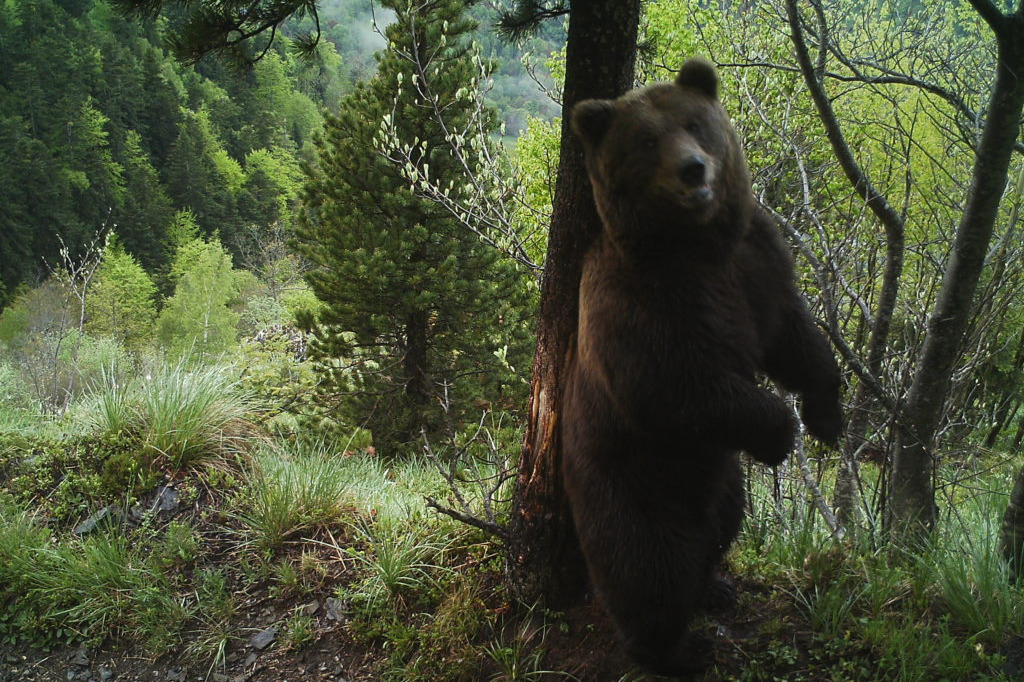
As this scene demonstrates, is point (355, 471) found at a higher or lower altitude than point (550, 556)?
lower

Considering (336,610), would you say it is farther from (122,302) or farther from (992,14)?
(122,302)

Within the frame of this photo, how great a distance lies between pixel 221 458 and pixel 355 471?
91 centimetres

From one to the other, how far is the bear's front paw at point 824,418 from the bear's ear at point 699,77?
117 cm

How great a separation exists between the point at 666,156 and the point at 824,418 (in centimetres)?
124

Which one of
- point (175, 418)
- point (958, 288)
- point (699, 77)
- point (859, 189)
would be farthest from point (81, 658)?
point (859, 189)

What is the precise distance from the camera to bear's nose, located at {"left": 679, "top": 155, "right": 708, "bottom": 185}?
5.97 ft

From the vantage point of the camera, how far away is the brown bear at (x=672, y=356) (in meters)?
1.96

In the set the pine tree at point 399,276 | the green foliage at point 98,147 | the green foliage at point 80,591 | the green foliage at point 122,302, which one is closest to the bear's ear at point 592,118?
the green foliage at point 80,591

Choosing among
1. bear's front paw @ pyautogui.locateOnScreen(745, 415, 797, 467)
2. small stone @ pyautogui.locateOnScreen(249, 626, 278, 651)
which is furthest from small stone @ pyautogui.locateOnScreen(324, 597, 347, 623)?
bear's front paw @ pyautogui.locateOnScreen(745, 415, 797, 467)

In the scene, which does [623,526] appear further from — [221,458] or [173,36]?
[221,458]

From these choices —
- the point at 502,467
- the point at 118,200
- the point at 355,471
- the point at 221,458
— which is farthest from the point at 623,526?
the point at 118,200

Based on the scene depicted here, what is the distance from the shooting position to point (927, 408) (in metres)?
2.92

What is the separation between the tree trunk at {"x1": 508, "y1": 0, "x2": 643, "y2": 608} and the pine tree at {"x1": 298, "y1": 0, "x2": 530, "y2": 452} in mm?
8282

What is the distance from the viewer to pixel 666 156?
1.89 m
